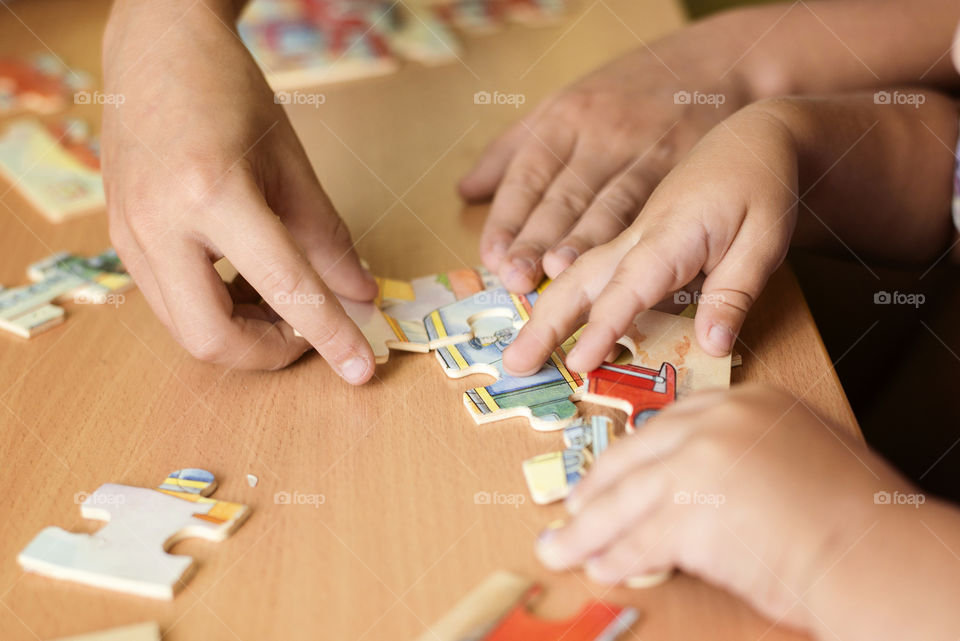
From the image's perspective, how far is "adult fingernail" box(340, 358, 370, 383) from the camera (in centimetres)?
95

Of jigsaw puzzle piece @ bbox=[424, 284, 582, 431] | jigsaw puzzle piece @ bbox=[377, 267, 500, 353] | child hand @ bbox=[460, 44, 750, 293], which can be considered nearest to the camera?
jigsaw puzzle piece @ bbox=[424, 284, 582, 431]

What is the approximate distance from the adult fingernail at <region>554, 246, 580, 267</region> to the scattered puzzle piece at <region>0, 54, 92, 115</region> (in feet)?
3.83

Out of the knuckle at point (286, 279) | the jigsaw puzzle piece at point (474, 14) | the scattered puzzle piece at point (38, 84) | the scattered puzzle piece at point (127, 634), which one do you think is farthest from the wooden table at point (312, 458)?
the jigsaw puzzle piece at point (474, 14)

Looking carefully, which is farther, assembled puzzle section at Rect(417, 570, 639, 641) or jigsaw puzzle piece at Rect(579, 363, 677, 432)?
jigsaw puzzle piece at Rect(579, 363, 677, 432)

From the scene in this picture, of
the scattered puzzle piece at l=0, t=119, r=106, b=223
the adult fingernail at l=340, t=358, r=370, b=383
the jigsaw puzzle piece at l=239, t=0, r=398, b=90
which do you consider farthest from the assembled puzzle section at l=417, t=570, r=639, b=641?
the jigsaw puzzle piece at l=239, t=0, r=398, b=90

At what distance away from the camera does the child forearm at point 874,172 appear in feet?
3.57

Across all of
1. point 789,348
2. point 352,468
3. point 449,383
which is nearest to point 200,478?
point 352,468

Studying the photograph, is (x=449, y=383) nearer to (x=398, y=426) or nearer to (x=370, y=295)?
(x=398, y=426)

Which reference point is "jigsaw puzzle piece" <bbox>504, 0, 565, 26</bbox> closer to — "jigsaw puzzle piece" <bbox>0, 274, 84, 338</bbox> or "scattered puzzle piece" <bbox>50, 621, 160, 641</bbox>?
"jigsaw puzzle piece" <bbox>0, 274, 84, 338</bbox>

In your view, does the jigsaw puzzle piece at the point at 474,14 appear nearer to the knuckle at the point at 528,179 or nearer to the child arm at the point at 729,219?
the knuckle at the point at 528,179

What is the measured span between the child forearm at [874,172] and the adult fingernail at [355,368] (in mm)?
600

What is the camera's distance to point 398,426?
91 cm

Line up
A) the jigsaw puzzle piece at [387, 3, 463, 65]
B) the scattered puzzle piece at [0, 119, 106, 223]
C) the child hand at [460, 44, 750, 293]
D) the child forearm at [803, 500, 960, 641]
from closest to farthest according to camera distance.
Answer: the child forearm at [803, 500, 960, 641] < the child hand at [460, 44, 750, 293] < the scattered puzzle piece at [0, 119, 106, 223] < the jigsaw puzzle piece at [387, 3, 463, 65]

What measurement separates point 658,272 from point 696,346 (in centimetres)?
10
